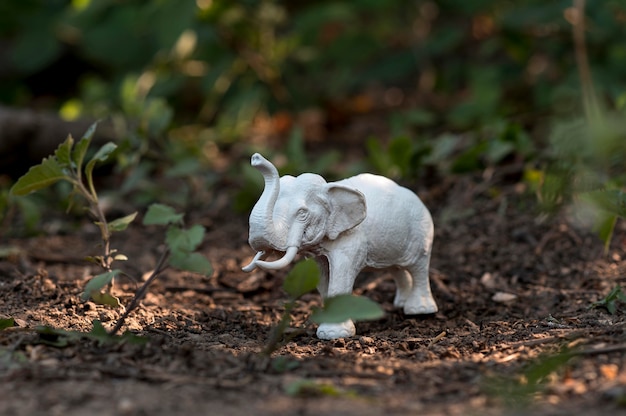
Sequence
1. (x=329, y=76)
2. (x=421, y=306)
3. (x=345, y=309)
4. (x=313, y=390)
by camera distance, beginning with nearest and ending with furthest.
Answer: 1. (x=313, y=390)
2. (x=345, y=309)
3. (x=421, y=306)
4. (x=329, y=76)

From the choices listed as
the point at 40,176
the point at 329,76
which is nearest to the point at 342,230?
the point at 40,176

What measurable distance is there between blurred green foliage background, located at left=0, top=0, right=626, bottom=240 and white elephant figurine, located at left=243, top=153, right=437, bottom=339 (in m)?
1.38

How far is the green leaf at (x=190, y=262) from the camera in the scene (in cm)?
271

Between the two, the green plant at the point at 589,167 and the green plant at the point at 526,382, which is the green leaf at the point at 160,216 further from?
the green plant at the point at 589,167

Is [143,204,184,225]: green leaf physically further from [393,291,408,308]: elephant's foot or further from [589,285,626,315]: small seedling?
[589,285,626,315]: small seedling

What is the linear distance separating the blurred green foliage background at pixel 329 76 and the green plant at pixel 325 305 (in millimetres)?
2058

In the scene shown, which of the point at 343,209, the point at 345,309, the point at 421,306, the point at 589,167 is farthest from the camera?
the point at 589,167

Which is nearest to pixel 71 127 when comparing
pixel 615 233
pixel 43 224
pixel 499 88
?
pixel 43 224

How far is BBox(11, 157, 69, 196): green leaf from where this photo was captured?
119 inches

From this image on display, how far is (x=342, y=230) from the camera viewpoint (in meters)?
3.05

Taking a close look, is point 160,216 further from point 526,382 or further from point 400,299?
point 526,382

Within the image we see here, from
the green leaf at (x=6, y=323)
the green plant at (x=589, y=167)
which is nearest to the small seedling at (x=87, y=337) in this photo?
the green leaf at (x=6, y=323)

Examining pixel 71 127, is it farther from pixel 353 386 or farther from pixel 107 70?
pixel 353 386

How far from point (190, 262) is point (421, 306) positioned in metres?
1.03
